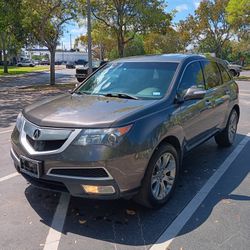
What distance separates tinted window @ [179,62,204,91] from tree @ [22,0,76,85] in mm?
16578

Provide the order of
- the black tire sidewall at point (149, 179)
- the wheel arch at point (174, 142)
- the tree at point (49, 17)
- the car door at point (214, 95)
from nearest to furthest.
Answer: the black tire sidewall at point (149, 179) → the wheel arch at point (174, 142) → the car door at point (214, 95) → the tree at point (49, 17)

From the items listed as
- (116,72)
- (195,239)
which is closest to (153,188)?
(195,239)

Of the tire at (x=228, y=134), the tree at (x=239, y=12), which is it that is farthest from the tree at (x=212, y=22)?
the tire at (x=228, y=134)

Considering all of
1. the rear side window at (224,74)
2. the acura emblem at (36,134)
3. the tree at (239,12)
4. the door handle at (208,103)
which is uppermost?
the tree at (239,12)

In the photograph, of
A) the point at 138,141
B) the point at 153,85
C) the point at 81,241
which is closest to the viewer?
the point at 81,241

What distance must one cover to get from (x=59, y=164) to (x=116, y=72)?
6.91 feet

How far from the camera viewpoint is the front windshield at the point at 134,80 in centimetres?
484

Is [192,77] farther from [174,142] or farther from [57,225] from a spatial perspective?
[57,225]

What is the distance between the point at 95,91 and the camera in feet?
17.0

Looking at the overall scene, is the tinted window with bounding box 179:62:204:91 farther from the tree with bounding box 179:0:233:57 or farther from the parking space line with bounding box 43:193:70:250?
the tree with bounding box 179:0:233:57

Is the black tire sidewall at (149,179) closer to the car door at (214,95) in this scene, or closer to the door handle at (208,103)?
the door handle at (208,103)

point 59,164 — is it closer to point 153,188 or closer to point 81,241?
point 81,241

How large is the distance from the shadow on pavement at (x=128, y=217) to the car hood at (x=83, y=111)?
1061 millimetres

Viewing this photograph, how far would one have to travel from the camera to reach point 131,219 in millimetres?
4066
